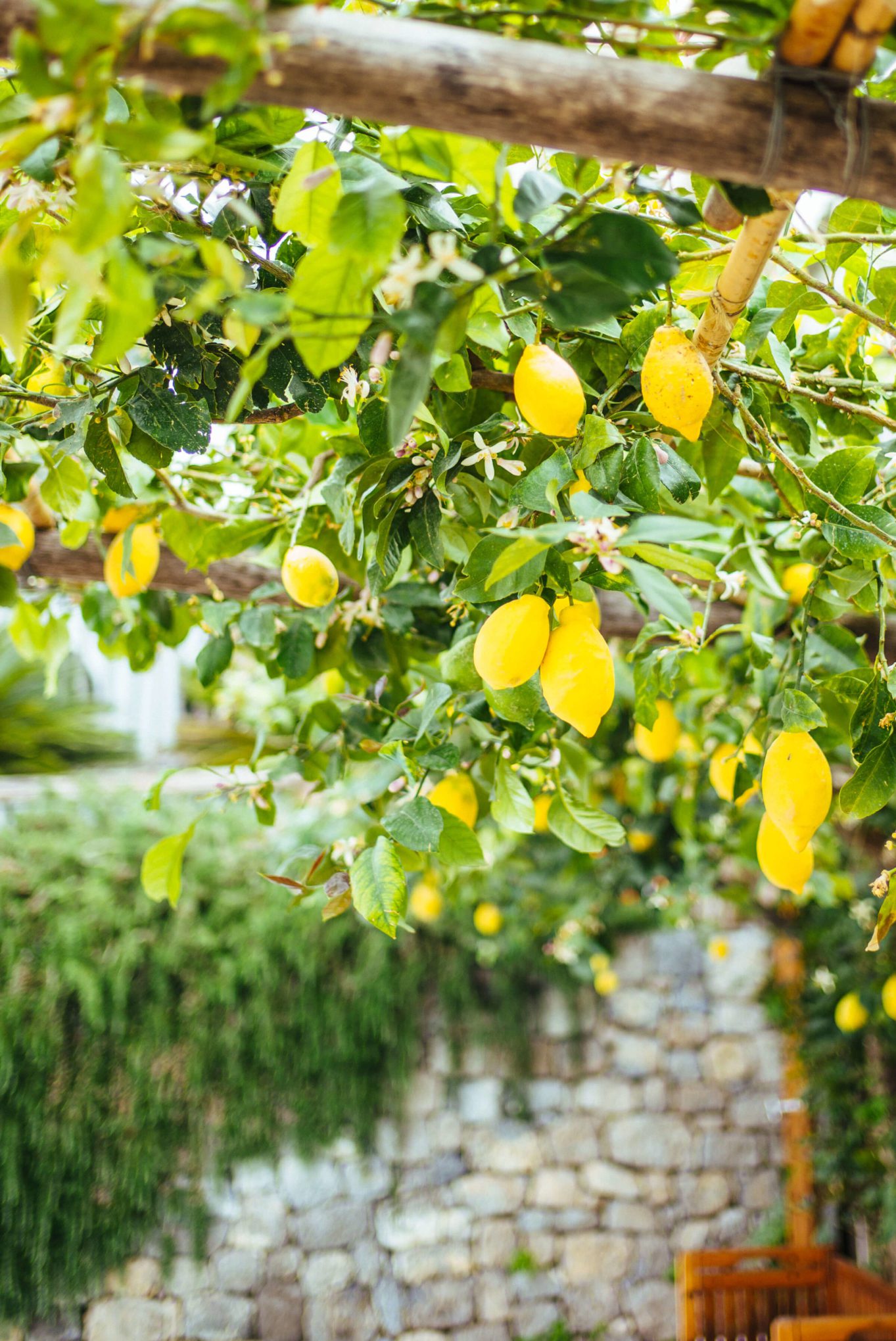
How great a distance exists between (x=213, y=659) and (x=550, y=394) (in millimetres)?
618

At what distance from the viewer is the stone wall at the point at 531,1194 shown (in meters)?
2.41

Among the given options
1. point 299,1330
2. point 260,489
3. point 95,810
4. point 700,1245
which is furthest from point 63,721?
point 700,1245

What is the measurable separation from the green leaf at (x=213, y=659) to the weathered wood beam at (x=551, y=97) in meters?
0.71

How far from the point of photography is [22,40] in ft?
1.16

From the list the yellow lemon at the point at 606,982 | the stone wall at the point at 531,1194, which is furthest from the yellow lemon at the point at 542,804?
the stone wall at the point at 531,1194

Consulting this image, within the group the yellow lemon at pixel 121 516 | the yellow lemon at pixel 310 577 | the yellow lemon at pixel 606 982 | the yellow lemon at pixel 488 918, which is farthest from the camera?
the yellow lemon at pixel 606 982

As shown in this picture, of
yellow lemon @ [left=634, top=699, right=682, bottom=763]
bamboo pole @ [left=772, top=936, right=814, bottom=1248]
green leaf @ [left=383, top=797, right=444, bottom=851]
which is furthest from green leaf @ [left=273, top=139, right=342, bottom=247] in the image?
bamboo pole @ [left=772, top=936, right=814, bottom=1248]

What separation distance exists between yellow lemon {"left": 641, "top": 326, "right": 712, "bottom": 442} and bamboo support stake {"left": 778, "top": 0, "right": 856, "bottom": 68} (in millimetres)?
177

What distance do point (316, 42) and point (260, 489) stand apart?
64 centimetres

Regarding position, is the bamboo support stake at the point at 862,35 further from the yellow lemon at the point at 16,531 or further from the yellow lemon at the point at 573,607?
the yellow lemon at the point at 16,531

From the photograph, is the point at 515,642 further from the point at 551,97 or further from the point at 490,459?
the point at 551,97

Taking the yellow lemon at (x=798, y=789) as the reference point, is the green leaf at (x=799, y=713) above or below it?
above

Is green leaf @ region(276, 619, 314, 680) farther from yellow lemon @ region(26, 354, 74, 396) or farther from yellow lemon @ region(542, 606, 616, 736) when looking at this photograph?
yellow lemon @ region(542, 606, 616, 736)

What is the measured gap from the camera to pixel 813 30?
41 cm
